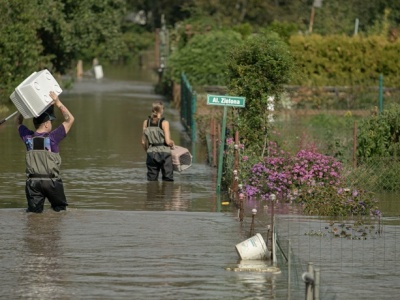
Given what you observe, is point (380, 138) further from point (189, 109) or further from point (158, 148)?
point (189, 109)

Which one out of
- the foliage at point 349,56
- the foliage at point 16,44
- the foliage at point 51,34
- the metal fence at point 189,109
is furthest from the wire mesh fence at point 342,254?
the foliage at point 349,56

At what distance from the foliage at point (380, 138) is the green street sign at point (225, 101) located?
401 centimetres

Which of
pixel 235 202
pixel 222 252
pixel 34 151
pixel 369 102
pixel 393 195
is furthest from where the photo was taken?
pixel 369 102

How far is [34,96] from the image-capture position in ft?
54.6

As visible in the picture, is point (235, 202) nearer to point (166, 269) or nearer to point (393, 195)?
point (393, 195)

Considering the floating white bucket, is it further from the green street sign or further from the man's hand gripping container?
the green street sign

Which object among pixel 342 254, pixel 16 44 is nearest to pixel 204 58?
pixel 16 44

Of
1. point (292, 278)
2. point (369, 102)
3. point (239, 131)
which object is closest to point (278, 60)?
point (239, 131)

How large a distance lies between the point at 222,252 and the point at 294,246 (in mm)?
1050

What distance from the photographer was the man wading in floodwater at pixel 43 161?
16453mm

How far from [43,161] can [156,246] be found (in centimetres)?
261

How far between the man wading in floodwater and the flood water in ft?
0.93

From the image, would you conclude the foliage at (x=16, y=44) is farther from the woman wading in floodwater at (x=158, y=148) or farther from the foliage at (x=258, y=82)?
the foliage at (x=258, y=82)

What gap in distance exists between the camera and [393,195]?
19875 millimetres
